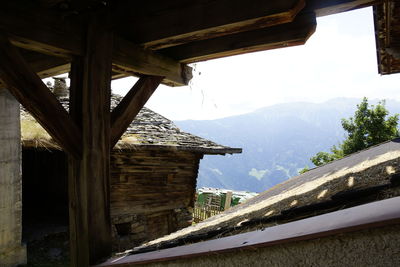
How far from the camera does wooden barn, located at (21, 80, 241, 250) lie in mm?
8273

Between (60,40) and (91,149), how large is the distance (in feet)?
2.58

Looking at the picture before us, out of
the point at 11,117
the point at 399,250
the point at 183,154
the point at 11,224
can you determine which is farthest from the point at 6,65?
the point at 183,154

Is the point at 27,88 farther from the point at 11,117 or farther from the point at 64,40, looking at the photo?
the point at 11,117

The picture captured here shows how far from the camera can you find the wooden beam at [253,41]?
2.22 m

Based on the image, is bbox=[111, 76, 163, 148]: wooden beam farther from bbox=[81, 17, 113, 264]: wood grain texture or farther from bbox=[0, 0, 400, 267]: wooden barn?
bbox=[81, 17, 113, 264]: wood grain texture

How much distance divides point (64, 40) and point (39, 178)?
10.8 meters

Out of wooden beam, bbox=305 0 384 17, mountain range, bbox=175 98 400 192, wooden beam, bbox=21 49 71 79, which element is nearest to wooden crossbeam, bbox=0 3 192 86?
wooden beam, bbox=21 49 71 79

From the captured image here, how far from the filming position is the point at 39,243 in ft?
26.0

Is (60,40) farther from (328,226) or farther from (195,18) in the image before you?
(328,226)

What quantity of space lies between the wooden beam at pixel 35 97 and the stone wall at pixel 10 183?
4464mm

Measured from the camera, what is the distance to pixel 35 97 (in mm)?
2078

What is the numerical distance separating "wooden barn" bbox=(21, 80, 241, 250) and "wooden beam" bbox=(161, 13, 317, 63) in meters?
4.86

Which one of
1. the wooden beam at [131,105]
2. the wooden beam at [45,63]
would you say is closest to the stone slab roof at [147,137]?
the wooden beam at [45,63]

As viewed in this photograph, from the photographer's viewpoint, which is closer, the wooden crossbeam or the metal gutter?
the metal gutter
